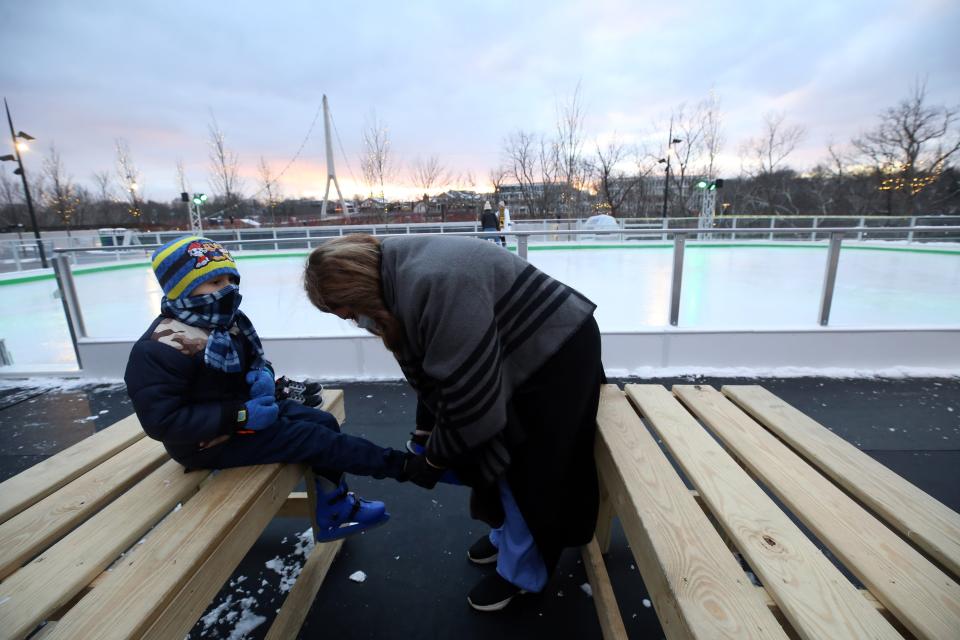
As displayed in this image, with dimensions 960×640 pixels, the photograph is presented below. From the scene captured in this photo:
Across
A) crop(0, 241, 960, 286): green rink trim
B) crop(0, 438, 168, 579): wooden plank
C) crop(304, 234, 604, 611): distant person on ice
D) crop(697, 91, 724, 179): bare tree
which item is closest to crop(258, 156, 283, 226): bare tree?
crop(0, 241, 960, 286): green rink trim

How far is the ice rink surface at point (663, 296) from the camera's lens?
362 cm

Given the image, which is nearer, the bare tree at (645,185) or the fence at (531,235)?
the fence at (531,235)

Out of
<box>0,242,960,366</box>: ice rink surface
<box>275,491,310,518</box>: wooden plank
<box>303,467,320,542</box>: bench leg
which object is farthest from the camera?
<box>0,242,960,366</box>: ice rink surface

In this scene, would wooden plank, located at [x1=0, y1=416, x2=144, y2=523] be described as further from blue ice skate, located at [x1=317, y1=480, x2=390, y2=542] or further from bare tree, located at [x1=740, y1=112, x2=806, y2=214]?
bare tree, located at [x1=740, y1=112, x2=806, y2=214]

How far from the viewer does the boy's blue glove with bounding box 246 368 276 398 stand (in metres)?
1.44

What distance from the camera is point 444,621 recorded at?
1.40 metres

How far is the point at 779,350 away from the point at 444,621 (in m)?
3.14

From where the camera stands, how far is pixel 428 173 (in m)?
24.2

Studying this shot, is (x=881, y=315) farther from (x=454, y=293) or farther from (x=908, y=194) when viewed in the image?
(x=908, y=194)

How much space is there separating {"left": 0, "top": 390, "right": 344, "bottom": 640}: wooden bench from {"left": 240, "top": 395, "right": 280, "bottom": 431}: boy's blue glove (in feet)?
0.43

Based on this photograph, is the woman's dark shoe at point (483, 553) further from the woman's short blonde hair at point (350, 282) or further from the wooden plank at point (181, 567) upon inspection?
the woman's short blonde hair at point (350, 282)

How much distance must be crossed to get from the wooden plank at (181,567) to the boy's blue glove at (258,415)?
135mm

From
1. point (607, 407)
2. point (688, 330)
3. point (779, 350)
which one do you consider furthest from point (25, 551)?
point (779, 350)

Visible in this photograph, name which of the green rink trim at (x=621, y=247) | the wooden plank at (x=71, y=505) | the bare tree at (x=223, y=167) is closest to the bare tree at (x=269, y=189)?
the bare tree at (x=223, y=167)
